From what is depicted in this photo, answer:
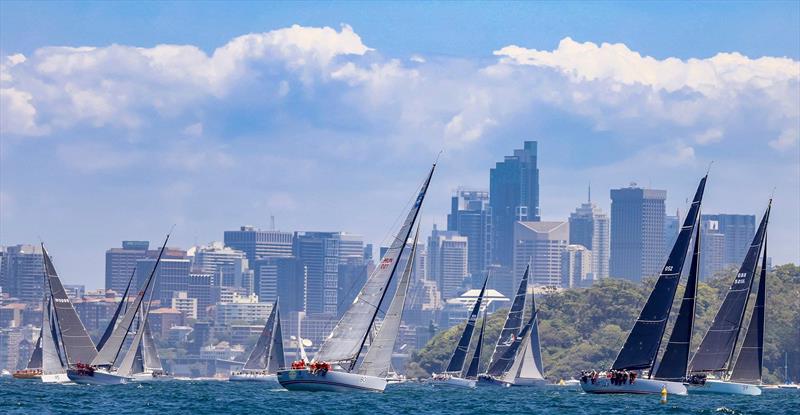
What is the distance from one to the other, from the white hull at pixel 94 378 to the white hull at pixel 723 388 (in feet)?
144

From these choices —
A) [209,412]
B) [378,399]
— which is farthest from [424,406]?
[209,412]

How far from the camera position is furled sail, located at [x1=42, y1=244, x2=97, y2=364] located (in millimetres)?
134500

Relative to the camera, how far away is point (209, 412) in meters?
87.9

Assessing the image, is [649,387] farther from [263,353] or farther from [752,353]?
[263,353]

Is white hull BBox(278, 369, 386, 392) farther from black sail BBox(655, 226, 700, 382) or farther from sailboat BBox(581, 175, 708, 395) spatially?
black sail BBox(655, 226, 700, 382)

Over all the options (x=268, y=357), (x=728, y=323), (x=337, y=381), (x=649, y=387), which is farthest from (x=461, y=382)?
(x=337, y=381)

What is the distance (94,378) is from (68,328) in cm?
616

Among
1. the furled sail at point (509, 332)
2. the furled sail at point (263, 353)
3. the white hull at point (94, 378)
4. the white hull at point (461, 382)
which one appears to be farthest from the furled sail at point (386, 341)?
the furled sail at point (263, 353)

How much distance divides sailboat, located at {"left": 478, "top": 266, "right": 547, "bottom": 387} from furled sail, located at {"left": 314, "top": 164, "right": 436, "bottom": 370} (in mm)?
51951

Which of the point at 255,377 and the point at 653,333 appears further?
the point at 255,377

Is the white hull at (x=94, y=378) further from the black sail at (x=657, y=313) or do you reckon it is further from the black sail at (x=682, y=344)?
the black sail at (x=682, y=344)

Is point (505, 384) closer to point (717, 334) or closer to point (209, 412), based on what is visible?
point (717, 334)

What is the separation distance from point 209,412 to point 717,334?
3313 cm

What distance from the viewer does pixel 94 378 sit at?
130375 mm
